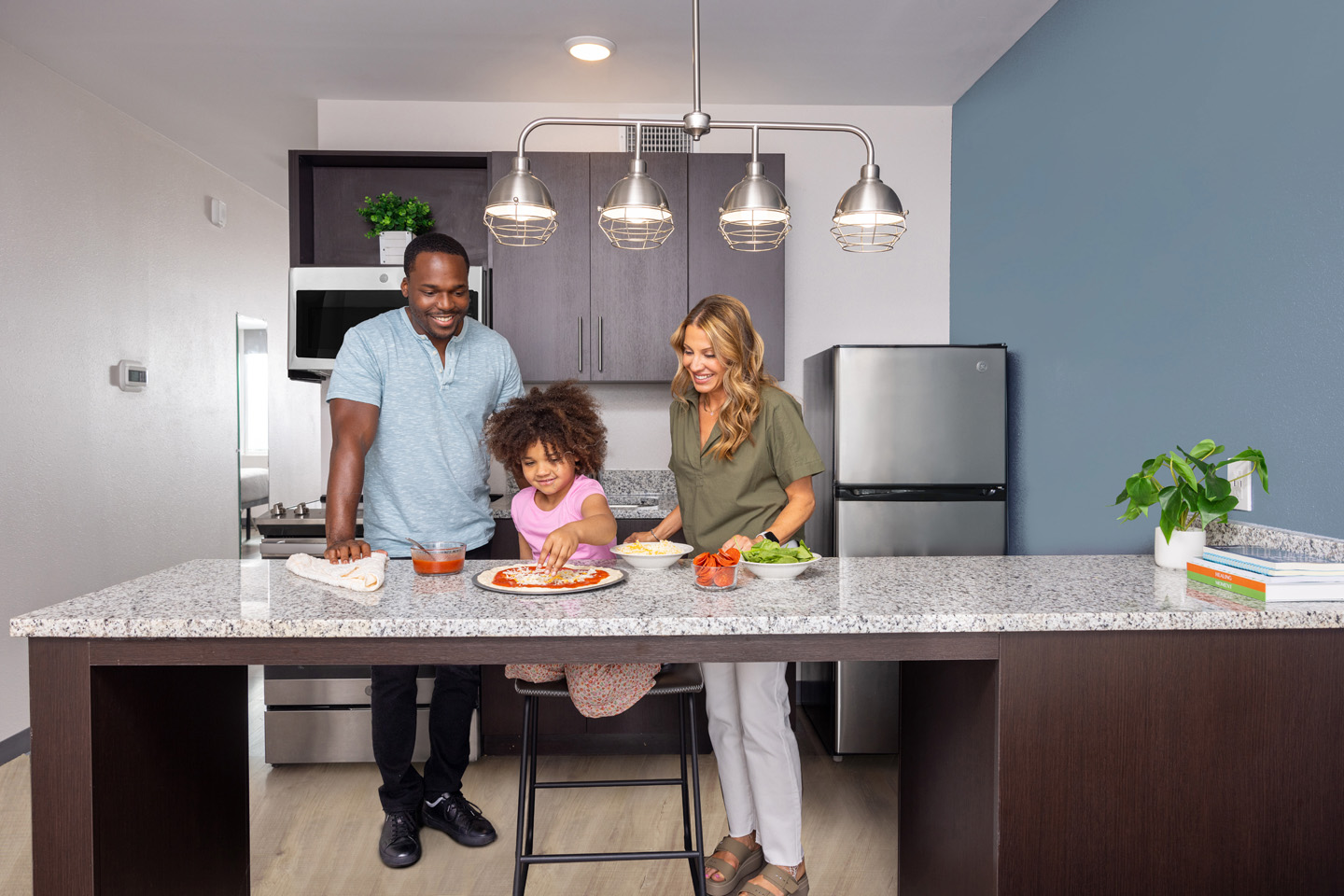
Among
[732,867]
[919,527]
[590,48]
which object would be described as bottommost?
[732,867]

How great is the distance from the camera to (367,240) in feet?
11.7

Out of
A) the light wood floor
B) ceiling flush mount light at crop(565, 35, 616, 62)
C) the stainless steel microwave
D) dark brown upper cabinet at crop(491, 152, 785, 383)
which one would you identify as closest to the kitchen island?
the light wood floor

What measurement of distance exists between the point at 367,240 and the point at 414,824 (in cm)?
231

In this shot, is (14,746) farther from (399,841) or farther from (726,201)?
(726,201)

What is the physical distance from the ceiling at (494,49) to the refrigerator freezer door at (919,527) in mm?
1580

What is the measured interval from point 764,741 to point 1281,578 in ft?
3.36

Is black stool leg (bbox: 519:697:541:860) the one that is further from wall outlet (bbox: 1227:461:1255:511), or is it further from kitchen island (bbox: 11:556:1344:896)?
wall outlet (bbox: 1227:461:1255:511)

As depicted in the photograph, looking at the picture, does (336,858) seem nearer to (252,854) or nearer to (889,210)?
(252,854)

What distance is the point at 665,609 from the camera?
1.39 m

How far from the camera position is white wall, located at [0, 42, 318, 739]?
10.2 ft

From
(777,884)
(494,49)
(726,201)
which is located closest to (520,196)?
(726,201)

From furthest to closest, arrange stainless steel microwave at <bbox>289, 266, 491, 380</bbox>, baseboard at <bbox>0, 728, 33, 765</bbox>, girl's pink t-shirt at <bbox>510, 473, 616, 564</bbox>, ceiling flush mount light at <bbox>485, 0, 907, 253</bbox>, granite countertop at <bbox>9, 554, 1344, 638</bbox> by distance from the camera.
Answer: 1. stainless steel microwave at <bbox>289, 266, 491, 380</bbox>
2. baseboard at <bbox>0, 728, 33, 765</bbox>
3. girl's pink t-shirt at <bbox>510, 473, 616, 564</bbox>
4. ceiling flush mount light at <bbox>485, 0, 907, 253</bbox>
5. granite countertop at <bbox>9, 554, 1344, 638</bbox>

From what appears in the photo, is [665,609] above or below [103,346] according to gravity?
below

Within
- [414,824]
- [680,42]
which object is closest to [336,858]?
[414,824]
